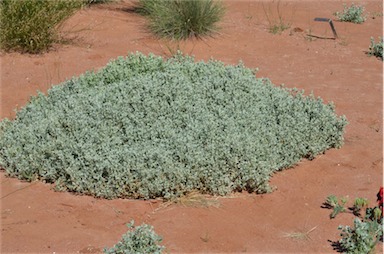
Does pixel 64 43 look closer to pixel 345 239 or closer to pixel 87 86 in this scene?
pixel 87 86

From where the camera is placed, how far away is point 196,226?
192 inches

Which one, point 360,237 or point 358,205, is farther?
point 358,205

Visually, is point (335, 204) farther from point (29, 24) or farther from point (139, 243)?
point (29, 24)

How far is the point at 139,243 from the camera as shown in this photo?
4.25 meters

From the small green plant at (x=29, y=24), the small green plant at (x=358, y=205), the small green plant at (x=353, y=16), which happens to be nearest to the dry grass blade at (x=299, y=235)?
the small green plant at (x=358, y=205)

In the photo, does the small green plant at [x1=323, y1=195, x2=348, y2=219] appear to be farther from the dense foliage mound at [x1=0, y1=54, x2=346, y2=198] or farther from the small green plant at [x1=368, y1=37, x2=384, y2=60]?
the small green plant at [x1=368, y1=37, x2=384, y2=60]

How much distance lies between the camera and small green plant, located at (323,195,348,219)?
16.7 feet

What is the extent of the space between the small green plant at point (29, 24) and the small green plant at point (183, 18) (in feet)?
5.40

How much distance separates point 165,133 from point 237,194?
0.79m

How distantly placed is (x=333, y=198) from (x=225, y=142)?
98 cm

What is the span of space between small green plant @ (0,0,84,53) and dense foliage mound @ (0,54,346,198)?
181 cm

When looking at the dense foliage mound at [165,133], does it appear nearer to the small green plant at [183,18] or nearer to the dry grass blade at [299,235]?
the dry grass blade at [299,235]

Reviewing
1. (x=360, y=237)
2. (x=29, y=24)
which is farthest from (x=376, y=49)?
(x=360, y=237)

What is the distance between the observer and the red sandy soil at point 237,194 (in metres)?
4.72
